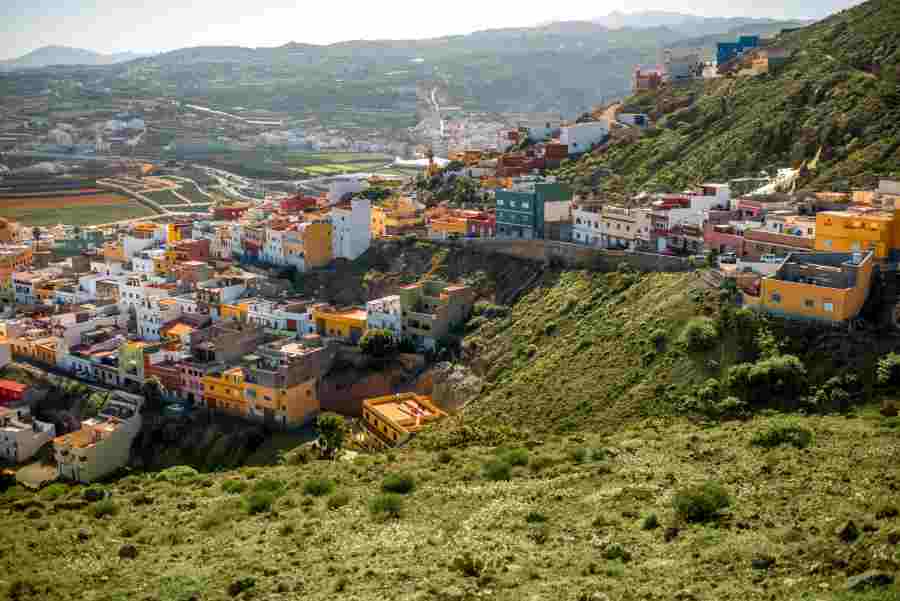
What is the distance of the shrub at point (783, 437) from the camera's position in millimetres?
21688

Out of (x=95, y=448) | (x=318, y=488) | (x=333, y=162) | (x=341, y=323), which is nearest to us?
(x=318, y=488)

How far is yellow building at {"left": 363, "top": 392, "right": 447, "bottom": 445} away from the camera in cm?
3281

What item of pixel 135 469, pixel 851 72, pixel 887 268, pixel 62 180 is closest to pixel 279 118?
pixel 62 180

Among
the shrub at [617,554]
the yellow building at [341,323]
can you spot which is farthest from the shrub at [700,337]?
the yellow building at [341,323]

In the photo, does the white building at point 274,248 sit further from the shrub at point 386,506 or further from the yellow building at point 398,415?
the shrub at point 386,506

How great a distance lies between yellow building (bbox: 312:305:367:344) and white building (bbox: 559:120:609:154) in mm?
26927

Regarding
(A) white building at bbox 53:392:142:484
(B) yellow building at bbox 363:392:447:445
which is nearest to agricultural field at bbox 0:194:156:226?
(A) white building at bbox 53:392:142:484

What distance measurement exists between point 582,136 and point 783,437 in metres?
44.3

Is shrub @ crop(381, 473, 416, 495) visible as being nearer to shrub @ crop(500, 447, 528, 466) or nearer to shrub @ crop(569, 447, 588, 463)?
shrub @ crop(500, 447, 528, 466)

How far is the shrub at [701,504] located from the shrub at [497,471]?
574 centimetres

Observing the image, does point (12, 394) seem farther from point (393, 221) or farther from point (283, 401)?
point (393, 221)

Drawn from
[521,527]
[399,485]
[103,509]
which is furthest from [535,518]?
[103,509]

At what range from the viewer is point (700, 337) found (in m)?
29.3

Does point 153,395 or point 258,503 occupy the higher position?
point 258,503
